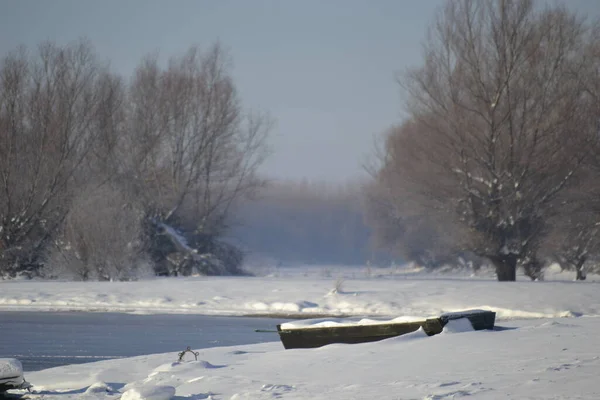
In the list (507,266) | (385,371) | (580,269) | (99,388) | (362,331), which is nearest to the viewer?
(385,371)

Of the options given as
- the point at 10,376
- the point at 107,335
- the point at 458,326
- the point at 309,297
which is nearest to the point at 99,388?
the point at 10,376

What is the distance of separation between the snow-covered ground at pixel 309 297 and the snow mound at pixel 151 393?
43.2ft

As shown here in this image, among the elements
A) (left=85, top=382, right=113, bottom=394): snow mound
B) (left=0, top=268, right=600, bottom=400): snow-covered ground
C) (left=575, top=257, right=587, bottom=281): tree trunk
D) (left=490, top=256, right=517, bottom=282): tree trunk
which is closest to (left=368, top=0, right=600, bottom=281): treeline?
(left=490, top=256, right=517, bottom=282): tree trunk

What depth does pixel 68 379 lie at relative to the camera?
432 inches

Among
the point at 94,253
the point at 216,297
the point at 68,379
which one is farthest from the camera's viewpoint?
the point at 94,253

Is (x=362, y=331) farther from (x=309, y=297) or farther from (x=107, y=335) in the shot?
(x=309, y=297)

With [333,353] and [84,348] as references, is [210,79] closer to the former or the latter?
[84,348]

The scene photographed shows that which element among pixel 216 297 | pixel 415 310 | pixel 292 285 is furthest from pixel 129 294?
pixel 415 310

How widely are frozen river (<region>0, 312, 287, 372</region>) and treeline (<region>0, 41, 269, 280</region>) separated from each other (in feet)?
41.4

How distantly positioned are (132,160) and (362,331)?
2813 cm

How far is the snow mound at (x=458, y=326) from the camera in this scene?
12.3 m

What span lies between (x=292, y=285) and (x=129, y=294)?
524cm

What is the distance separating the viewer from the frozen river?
14.7 m

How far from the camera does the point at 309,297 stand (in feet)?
79.2
